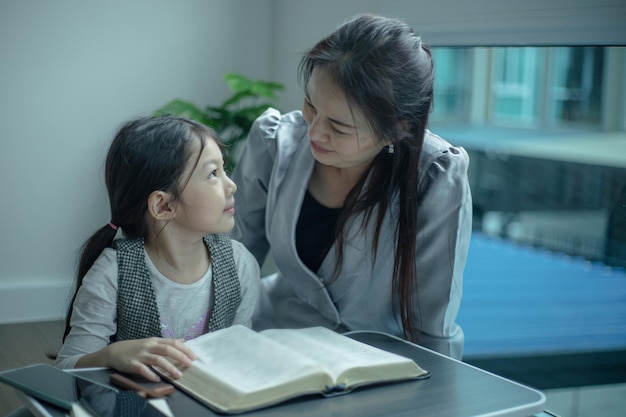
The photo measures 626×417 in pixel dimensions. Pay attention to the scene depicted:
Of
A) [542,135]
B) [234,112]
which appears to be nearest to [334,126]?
[542,135]

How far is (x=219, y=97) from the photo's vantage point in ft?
11.7

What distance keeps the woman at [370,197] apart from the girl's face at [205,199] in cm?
22

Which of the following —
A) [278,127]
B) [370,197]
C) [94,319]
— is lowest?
[94,319]

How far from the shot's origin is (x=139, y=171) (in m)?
1.42

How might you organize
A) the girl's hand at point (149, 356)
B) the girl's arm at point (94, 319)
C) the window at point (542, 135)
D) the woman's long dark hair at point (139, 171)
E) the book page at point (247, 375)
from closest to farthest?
1. the book page at point (247, 375)
2. the girl's hand at point (149, 356)
3. the girl's arm at point (94, 319)
4. the woman's long dark hair at point (139, 171)
5. the window at point (542, 135)

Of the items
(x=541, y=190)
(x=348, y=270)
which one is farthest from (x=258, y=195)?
(x=541, y=190)

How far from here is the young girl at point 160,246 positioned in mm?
1356

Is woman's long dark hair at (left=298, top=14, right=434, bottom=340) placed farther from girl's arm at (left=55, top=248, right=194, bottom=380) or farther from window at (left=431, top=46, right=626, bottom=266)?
girl's arm at (left=55, top=248, right=194, bottom=380)

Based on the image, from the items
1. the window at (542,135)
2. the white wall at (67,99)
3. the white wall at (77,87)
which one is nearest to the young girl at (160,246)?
the window at (542,135)

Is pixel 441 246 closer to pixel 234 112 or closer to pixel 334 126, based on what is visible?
pixel 334 126

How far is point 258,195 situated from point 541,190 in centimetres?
119

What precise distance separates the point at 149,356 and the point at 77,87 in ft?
7.84

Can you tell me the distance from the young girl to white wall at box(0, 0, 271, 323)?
6.36 ft

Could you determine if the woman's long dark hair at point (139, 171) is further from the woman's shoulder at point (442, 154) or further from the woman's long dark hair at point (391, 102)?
the woman's shoulder at point (442, 154)
